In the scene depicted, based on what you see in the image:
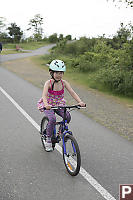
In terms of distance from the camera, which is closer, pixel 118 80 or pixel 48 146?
pixel 48 146

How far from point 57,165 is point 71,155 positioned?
48cm

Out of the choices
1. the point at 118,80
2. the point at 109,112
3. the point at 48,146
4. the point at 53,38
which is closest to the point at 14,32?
the point at 53,38

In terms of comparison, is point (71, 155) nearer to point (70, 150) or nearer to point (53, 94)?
point (70, 150)

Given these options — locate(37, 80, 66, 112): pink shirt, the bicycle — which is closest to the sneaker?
the bicycle

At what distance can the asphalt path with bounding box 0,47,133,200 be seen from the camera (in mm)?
3594

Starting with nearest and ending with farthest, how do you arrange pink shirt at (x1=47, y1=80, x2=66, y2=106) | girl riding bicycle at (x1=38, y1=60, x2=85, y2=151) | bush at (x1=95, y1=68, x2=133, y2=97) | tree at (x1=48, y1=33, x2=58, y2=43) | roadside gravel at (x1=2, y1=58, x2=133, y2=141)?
girl riding bicycle at (x1=38, y1=60, x2=85, y2=151) < pink shirt at (x1=47, y1=80, x2=66, y2=106) < roadside gravel at (x1=2, y1=58, x2=133, y2=141) < bush at (x1=95, y1=68, x2=133, y2=97) < tree at (x1=48, y1=33, x2=58, y2=43)

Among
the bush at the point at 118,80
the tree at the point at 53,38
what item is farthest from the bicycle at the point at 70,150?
the tree at the point at 53,38

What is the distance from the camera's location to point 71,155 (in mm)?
4051

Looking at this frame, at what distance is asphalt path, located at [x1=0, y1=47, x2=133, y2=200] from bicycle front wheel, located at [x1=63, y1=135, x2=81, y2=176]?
13 centimetres

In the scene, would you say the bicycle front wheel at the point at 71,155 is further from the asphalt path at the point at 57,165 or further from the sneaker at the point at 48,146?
the sneaker at the point at 48,146

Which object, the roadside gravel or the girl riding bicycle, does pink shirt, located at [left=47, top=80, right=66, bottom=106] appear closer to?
the girl riding bicycle

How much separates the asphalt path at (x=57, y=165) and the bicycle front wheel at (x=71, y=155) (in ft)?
0.43

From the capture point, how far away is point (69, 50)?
1050 inches

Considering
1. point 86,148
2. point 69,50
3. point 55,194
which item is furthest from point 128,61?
point 69,50
